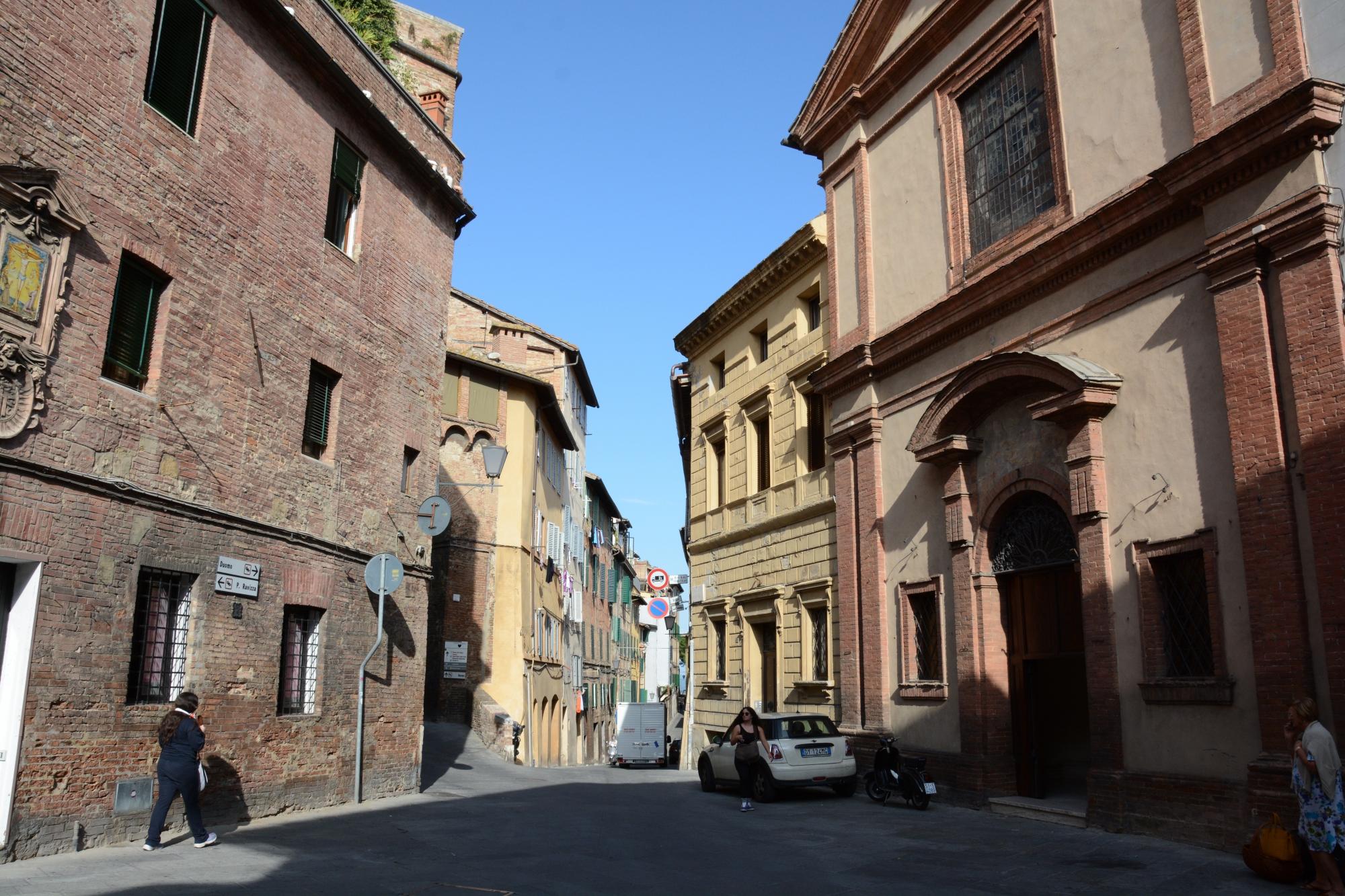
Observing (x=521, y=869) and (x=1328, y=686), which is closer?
(x=521, y=869)

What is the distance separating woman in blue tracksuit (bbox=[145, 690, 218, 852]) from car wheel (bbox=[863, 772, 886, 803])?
9128 mm

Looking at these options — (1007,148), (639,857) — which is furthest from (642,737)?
(639,857)

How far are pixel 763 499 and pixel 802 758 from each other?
8.08 meters

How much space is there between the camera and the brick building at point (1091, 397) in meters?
10.4

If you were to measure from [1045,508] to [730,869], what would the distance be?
295 inches

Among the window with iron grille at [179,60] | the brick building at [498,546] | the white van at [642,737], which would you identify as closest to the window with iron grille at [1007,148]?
the window with iron grille at [179,60]

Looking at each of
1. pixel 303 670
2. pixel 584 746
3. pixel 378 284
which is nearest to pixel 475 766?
pixel 303 670

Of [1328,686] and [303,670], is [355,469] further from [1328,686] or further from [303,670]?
[1328,686]

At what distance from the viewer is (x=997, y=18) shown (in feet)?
52.3

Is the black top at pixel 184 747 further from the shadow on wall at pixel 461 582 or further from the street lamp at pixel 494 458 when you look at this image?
the shadow on wall at pixel 461 582

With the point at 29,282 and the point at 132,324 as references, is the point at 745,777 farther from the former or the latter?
the point at 29,282

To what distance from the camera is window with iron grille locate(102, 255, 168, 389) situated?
1058 centimetres

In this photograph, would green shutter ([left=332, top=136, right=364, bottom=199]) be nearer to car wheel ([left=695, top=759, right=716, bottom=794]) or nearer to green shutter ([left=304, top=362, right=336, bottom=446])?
green shutter ([left=304, top=362, right=336, bottom=446])

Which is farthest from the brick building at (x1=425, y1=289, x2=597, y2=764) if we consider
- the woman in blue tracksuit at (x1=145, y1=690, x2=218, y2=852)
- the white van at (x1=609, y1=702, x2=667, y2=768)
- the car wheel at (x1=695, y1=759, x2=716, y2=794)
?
the woman in blue tracksuit at (x1=145, y1=690, x2=218, y2=852)
